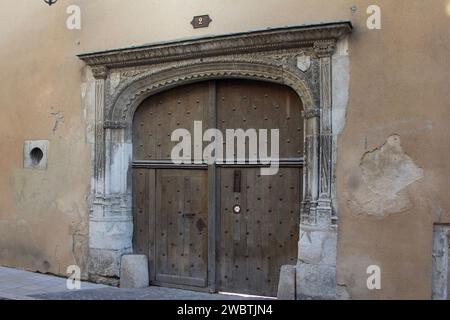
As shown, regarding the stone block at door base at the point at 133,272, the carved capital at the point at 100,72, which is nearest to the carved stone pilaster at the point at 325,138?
the stone block at door base at the point at 133,272

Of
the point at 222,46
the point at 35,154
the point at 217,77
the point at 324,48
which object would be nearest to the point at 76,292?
the point at 35,154

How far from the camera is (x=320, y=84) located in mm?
5043

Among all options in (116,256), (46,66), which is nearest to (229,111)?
(116,256)

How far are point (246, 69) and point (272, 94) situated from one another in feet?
1.30

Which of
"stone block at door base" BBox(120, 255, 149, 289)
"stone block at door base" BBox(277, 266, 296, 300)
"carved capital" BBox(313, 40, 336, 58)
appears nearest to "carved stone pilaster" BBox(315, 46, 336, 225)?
"carved capital" BBox(313, 40, 336, 58)

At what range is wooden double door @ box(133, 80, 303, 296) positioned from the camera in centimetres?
544

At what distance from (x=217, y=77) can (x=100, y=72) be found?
151cm

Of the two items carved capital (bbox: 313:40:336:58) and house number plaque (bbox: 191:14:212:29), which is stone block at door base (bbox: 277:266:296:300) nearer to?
carved capital (bbox: 313:40:336:58)

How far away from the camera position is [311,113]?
506 cm

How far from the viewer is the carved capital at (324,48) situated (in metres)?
4.95

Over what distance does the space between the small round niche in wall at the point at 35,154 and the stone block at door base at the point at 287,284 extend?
347cm

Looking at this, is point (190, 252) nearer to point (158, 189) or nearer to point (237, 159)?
point (158, 189)

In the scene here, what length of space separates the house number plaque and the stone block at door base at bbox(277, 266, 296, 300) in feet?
9.07

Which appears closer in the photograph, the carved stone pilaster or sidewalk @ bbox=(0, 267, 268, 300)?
the carved stone pilaster
